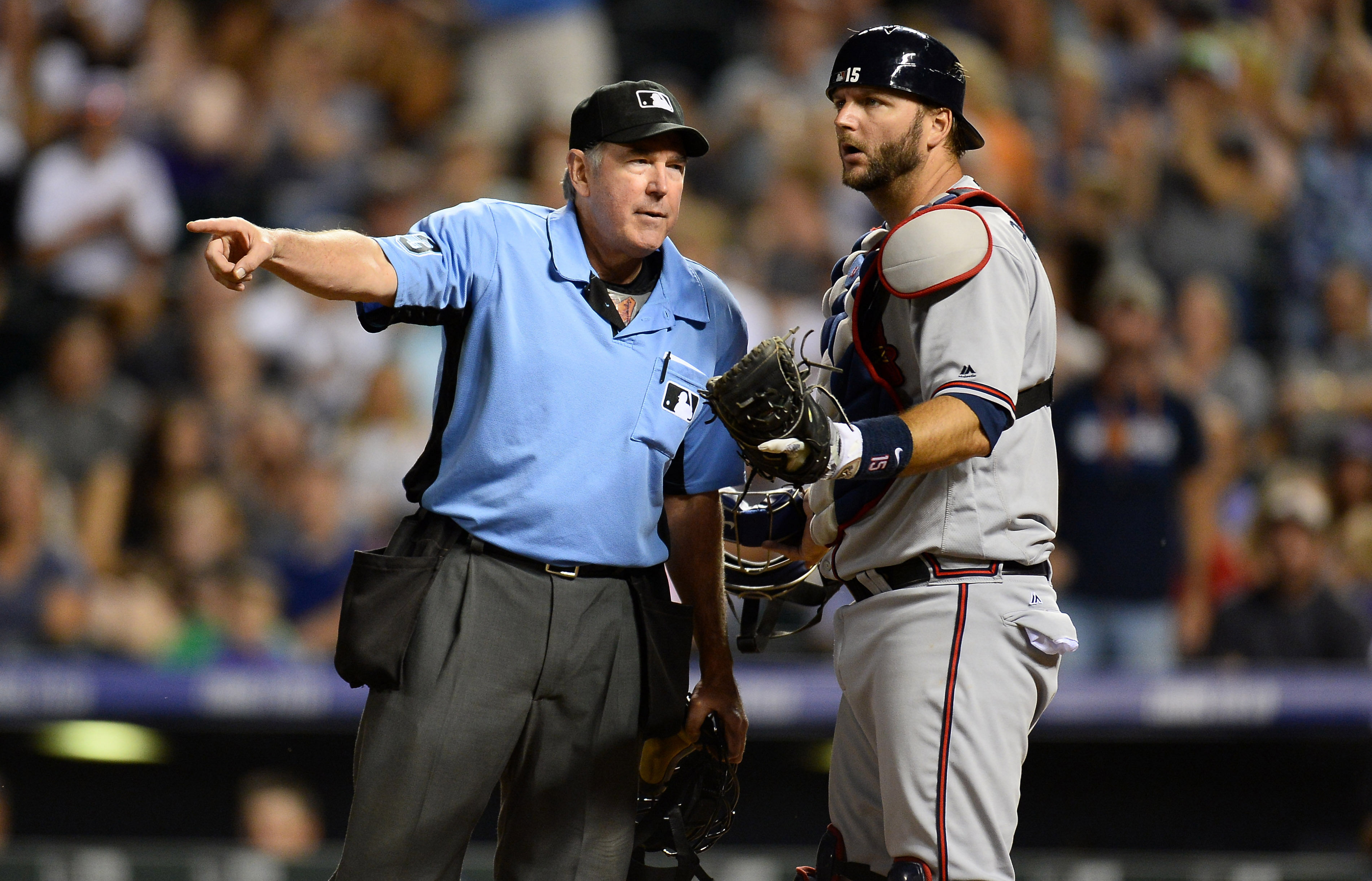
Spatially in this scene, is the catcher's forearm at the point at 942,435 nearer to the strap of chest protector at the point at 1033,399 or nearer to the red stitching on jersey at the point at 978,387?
the red stitching on jersey at the point at 978,387

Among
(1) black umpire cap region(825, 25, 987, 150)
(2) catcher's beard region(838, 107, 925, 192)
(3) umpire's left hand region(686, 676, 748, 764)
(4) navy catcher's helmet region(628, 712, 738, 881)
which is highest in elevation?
(1) black umpire cap region(825, 25, 987, 150)

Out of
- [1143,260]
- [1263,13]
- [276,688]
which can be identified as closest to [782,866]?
[276,688]

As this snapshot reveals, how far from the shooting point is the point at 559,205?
7.40 meters

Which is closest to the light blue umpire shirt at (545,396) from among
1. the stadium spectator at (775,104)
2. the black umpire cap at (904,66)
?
the black umpire cap at (904,66)

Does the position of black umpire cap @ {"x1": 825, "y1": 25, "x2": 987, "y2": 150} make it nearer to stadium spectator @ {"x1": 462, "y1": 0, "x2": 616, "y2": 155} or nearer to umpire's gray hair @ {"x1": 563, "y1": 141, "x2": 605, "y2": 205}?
umpire's gray hair @ {"x1": 563, "y1": 141, "x2": 605, "y2": 205}

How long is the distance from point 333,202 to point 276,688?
303 cm

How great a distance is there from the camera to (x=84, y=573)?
6.46 m

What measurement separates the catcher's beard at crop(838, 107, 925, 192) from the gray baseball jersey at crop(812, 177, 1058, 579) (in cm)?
12

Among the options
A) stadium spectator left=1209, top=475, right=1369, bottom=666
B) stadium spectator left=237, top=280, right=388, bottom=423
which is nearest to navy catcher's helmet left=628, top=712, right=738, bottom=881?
stadium spectator left=1209, top=475, right=1369, bottom=666

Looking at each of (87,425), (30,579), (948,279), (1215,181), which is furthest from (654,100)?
(1215,181)

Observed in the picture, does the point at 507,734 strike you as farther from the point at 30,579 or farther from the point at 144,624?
the point at 30,579

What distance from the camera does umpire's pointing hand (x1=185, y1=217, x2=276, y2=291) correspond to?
2.62 meters

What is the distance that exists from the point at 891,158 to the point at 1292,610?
373 centimetres

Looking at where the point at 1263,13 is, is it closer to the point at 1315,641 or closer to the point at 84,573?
the point at 1315,641
